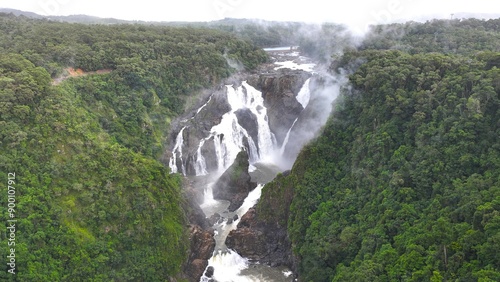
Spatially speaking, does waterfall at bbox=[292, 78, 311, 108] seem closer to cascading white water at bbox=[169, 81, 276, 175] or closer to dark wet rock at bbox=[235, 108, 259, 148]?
cascading white water at bbox=[169, 81, 276, 175]

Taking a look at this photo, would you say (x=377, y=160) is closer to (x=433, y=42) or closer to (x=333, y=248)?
(x=333, y=248)

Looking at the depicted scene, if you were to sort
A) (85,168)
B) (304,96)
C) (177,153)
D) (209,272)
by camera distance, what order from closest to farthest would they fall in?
(85,168) < (209,272) < (177,153) < (304,96)

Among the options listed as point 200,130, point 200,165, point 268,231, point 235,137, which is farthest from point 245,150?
point 268,231

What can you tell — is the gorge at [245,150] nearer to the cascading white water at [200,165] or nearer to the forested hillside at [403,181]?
the cascading white water at [200,165]

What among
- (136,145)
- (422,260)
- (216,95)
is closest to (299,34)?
(216,95)

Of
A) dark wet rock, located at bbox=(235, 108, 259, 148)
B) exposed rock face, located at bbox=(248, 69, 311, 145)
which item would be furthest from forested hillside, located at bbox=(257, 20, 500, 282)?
dark wet rock, located at bbox=(235, 108, 259, 148)

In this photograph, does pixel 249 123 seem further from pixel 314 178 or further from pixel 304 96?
pixel 314 178
